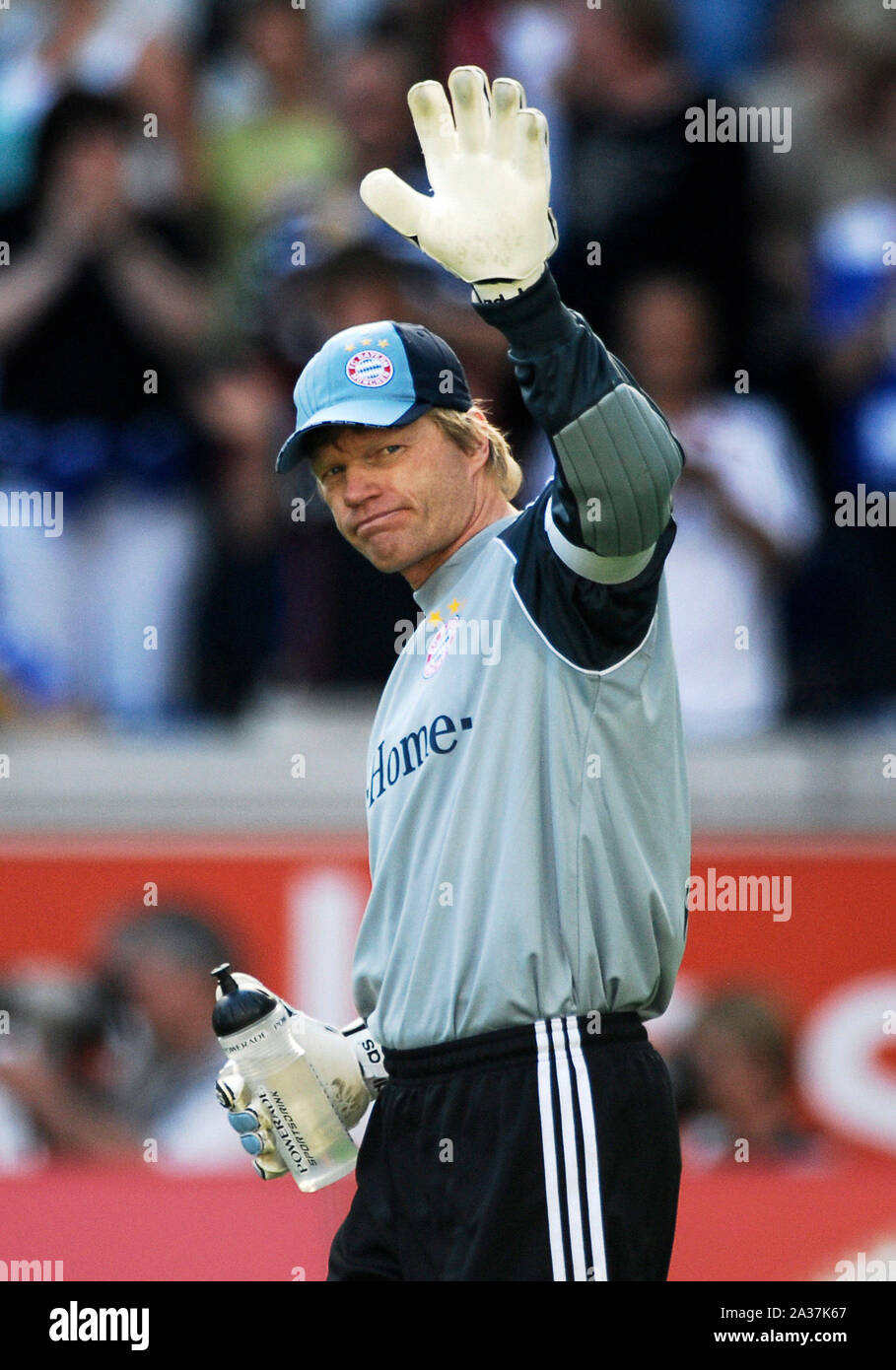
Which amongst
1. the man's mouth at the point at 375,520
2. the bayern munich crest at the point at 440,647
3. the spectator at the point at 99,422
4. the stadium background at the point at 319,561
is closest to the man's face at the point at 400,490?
the man's mouth at the point at 375,520

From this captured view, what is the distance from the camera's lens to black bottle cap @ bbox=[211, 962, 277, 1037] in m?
3.47

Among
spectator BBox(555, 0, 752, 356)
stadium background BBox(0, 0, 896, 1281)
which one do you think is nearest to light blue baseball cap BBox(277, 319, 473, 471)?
stadium background BBox(0, 0, 896, 1281)

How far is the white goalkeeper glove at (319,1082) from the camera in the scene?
3.49 meters

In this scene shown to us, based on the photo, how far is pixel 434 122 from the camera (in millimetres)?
2961

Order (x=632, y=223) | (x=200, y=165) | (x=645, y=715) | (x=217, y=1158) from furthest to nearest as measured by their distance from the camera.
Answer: (x=200, y=165) → (x=632, y=223) → (x=217, y=1158) → (x=645, y=715)

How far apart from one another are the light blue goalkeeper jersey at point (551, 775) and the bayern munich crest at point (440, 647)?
2 centimetres

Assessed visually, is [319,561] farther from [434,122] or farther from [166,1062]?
[434,122]

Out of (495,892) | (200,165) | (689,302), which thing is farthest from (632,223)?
(495,892)

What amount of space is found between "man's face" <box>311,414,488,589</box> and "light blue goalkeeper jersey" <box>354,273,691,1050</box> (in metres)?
0.15

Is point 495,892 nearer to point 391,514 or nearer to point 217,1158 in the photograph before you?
point 391,514

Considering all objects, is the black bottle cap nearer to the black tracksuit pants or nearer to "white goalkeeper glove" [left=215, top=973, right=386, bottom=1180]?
"white goalkeeper glove" [left=215, top=973, right=386, bottom=1180]
